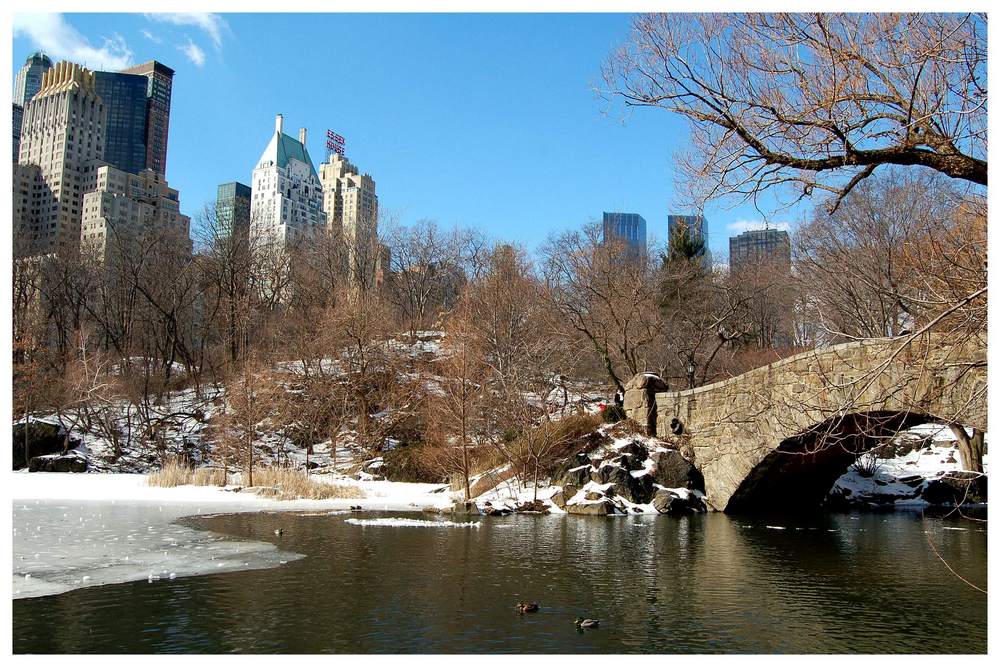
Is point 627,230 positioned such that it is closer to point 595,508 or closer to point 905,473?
point 905,473

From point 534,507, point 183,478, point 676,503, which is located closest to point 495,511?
point 534,507

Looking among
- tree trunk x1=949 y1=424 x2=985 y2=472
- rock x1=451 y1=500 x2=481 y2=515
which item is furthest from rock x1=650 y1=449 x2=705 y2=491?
tree trunk x1=949 y1=424 x2=985 y2=472

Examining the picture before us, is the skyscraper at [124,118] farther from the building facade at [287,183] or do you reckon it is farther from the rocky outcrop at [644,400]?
the rocky outcrop at [644,400]

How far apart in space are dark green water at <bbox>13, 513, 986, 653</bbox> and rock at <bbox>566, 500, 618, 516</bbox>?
12.3ft

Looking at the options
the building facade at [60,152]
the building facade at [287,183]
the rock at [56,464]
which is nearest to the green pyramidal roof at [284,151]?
the building facade at [287,183]

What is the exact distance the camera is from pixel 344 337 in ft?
93.0

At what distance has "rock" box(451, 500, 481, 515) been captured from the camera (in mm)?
16312

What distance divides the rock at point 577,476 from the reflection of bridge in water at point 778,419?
238cm

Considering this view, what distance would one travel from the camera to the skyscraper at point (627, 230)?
106 feet

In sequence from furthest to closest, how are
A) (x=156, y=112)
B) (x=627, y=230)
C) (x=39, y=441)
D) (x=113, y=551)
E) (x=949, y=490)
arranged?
(x=156, y=112) → (x=627, y=230) → (x=39, y=441) → (x=949, y=490) → (x=113, y=551)

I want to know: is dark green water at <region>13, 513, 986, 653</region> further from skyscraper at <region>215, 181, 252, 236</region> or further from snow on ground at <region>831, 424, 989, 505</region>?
skyscraper at <region>215, 181, 252, 236</region>

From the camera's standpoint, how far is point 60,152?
Result: 6906cm

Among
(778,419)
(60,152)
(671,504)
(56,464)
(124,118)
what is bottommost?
(671,504)

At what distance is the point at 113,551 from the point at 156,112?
17206 cm
